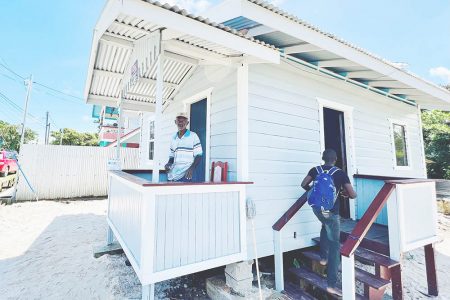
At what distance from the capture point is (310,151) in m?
4.05

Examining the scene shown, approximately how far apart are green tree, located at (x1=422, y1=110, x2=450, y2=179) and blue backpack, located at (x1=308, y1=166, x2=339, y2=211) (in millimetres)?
16686

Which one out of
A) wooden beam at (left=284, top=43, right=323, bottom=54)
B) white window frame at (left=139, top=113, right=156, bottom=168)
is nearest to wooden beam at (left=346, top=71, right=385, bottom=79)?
wooden beam at (left=284, top=43, right=323, bottom=54)

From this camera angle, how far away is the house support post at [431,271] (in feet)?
11.4

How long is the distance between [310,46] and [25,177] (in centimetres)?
1091

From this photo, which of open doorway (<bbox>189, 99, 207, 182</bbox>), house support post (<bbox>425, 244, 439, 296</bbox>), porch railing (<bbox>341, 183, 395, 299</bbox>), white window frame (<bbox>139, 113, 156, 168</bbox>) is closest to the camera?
porch railing (<bbox>341, 183, 395, 299</bbox>)

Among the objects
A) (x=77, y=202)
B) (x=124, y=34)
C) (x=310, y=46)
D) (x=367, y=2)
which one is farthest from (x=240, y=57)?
(x=77, y=202)

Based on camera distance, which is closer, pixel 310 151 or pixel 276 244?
pixel 276 244

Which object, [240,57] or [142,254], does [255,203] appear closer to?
[142,254]

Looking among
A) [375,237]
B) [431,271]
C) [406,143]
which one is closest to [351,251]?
[375,237]

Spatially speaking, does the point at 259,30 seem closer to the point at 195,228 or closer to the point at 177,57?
the point at 177,57

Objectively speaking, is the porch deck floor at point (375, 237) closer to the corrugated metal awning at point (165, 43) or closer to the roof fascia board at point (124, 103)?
the corrugated metal awning at point (165, 43)

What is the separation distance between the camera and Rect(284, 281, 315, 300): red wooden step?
114 inches

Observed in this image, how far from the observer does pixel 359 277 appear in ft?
8.91

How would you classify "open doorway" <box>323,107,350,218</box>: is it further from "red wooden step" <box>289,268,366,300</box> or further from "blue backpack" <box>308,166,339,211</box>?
"blue backpack" <box>308,166,339,211</box>
